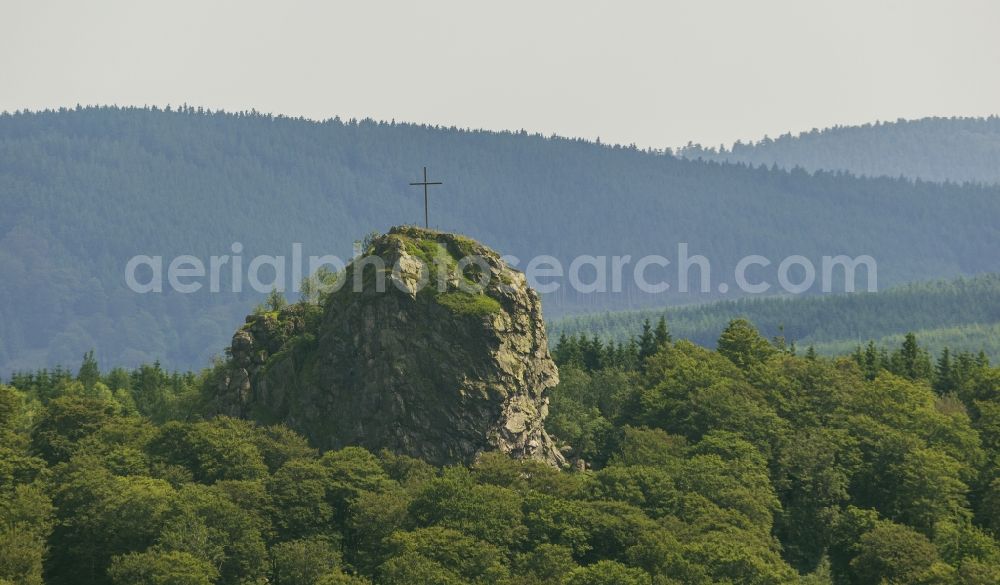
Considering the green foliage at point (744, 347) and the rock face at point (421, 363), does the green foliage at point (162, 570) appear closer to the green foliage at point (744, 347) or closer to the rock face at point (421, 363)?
the rock face at point (421, 363)

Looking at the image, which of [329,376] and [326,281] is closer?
[329,376]

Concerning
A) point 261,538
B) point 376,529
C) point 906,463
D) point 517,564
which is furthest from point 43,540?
point 906,463

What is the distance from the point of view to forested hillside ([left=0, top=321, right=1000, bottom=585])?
124 metres

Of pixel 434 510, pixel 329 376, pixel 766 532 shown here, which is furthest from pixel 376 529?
pixel 766 532

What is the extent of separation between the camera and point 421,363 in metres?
139

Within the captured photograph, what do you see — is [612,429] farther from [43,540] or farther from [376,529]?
[43,540]

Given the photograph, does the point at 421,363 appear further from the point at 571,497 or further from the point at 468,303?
the point at 571,497

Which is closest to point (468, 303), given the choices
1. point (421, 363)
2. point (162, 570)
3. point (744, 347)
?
point (421, 363)

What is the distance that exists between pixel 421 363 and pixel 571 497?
15.3 meters

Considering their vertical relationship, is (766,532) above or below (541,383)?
below

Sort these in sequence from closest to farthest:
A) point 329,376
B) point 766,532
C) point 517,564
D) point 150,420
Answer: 1. point 517,564
2. point 766,532
3. point 329,376
4. point 150,420

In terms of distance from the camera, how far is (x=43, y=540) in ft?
411

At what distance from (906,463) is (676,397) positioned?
2111cm

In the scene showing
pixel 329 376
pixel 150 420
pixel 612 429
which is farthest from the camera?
pixel 150 420
